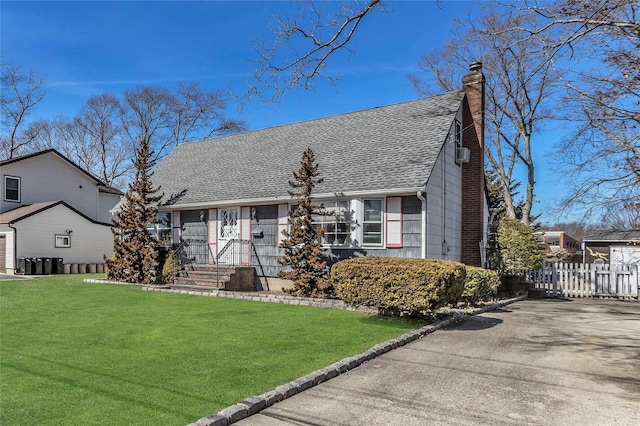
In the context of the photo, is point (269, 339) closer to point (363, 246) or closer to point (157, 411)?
point (157, 411)

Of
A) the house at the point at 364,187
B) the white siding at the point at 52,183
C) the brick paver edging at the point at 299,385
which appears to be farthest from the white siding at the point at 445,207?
the white siding at the point at 52,183

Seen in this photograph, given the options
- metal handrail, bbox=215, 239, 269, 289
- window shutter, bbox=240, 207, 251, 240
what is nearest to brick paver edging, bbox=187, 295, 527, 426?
metal handrail, bbox=215, 239, 269, 289

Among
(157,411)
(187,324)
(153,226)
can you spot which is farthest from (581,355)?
(153,226)

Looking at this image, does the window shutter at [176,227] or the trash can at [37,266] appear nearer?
the window shutter at [176,227]

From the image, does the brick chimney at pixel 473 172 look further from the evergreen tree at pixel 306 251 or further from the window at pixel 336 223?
the evergreen tree at pixel 306 251

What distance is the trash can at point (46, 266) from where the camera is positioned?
21892 millimetres

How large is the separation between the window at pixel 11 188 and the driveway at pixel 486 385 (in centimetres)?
2715

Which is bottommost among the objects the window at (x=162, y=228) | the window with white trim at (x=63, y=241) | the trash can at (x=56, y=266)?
the trash can at (x=56, y=266)

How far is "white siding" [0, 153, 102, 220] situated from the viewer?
25.7 m

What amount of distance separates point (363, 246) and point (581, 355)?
6695mm

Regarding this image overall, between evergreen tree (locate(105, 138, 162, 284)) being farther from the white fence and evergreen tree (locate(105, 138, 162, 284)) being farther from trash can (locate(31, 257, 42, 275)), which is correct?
the white fence

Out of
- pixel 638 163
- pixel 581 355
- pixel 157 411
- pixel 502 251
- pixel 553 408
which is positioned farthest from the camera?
pixel 502 251

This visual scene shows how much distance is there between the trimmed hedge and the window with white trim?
68.1 ft

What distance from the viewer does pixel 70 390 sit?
15.1 feet
